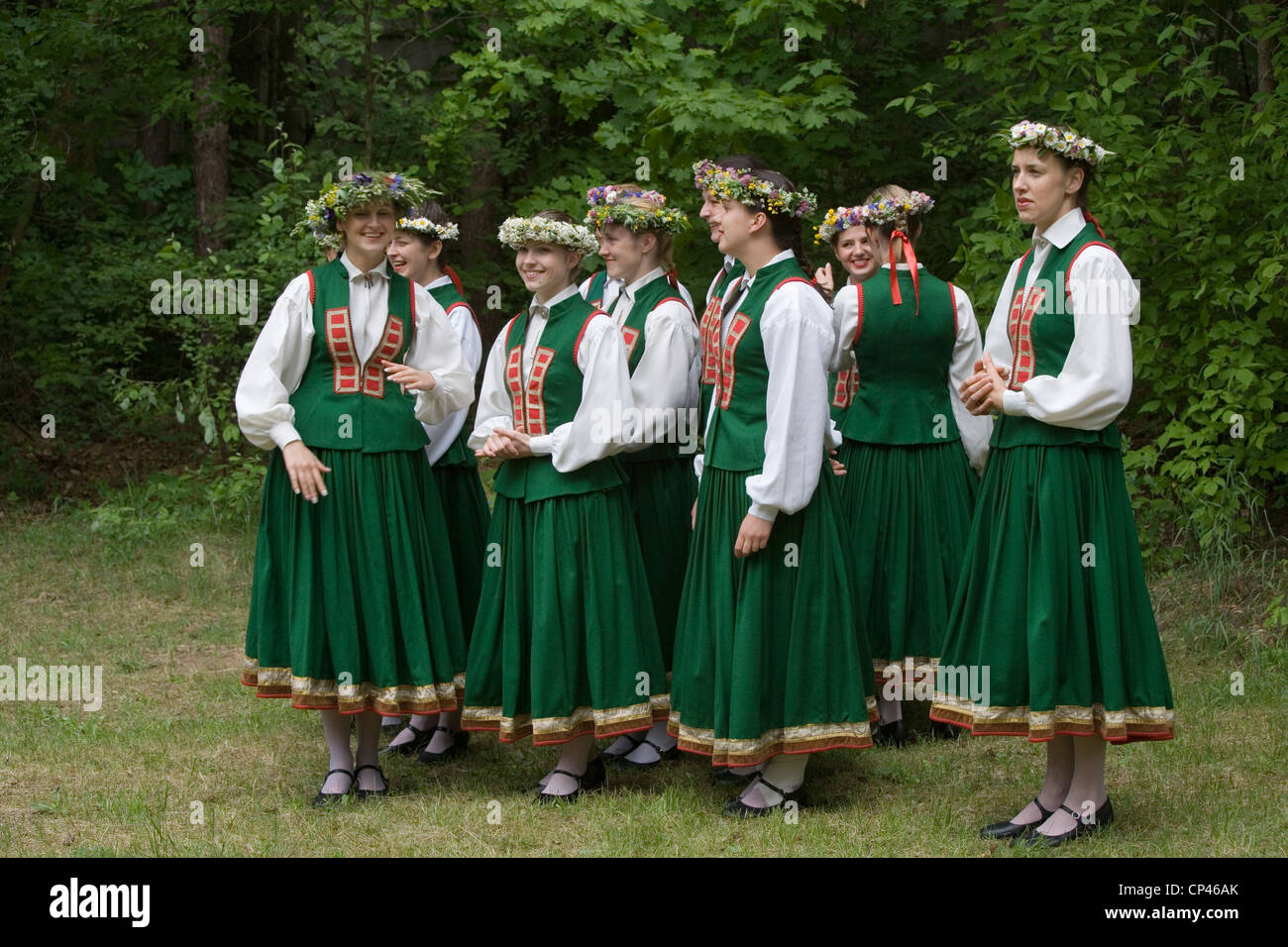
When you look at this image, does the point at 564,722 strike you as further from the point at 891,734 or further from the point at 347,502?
the point at 891,734

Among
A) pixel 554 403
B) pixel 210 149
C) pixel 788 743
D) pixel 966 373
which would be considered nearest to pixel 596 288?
pixel 554 403

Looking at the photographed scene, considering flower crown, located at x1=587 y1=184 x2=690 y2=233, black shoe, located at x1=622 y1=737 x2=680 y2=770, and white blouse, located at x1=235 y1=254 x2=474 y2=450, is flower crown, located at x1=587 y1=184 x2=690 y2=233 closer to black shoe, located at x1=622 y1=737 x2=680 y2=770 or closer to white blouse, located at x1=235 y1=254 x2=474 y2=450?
white blouse, located at x1=235 y1=254 x2=474 y2=450

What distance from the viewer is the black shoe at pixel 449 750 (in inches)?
204

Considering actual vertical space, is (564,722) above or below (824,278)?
below

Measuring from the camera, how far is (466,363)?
4820mm

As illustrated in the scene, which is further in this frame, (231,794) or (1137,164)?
(1137,164)

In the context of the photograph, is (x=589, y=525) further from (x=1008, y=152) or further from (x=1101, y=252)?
(x=1008, y=152)

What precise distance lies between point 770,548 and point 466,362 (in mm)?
1298

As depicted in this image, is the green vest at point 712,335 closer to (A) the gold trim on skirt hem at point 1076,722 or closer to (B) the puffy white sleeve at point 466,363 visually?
(B) the puffy white sleeve at point 466,363

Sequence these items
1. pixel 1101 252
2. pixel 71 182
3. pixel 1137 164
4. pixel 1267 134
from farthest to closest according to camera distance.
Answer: pixel 71 182 < pixel 1137 164 < pixel 1267 134 < pixel 1101 252

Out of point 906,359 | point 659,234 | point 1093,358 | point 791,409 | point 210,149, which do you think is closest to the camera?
point 1093,358

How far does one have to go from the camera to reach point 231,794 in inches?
186

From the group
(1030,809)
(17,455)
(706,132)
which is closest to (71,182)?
(17,455)

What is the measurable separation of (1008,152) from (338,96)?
5362 mm
